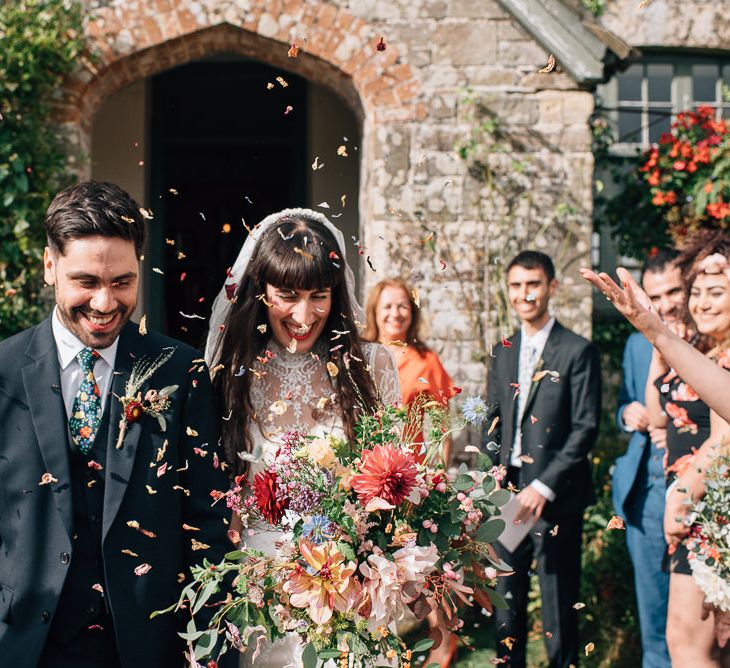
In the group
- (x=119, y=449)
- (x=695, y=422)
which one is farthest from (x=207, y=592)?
(x=695, y=422)

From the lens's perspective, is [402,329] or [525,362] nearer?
[525,362]

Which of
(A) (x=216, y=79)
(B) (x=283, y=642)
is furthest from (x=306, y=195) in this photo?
(B) (x=283, y=642)

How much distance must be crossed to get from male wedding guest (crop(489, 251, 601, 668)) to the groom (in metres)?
2.67

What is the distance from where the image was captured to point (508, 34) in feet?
21.6

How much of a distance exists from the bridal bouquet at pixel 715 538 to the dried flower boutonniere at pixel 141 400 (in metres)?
2.03

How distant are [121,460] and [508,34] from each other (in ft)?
16.2

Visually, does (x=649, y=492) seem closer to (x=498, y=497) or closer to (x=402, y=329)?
(x=402, y=329)

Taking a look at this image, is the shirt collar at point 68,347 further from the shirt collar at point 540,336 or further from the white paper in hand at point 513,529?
the shirt collar at point 540,336

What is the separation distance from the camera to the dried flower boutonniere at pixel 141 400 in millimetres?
2553

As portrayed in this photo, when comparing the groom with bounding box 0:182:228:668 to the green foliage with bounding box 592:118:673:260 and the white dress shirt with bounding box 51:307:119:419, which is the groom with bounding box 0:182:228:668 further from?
the green foliage with bounding box 592:118:673:260

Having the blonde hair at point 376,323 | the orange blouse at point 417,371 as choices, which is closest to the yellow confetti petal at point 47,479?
the orange blouse at point 417,371

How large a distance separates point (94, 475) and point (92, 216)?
666mm

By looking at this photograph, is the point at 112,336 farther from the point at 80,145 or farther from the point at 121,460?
the point at 80,145

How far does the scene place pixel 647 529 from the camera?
16.3 ft
